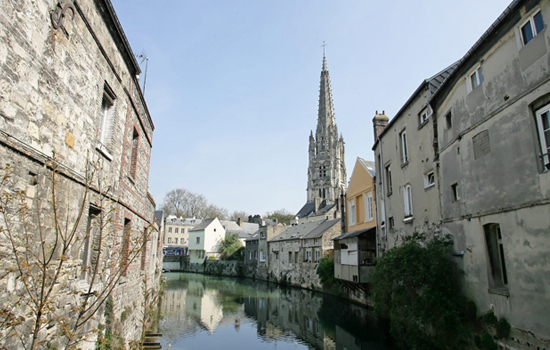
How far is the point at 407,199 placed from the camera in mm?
13812

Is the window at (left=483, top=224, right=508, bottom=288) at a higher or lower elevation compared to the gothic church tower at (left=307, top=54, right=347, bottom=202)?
lower

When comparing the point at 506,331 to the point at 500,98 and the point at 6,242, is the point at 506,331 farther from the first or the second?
the point at 6,242

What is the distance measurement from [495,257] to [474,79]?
4564 mm

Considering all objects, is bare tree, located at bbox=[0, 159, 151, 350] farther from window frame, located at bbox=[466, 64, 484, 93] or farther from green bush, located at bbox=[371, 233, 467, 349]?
window frame, located at bbox=[466, 64, 484, 93]

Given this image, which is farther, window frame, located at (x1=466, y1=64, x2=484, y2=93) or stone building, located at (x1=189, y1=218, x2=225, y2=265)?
stone building, located at (x1=189, y1=218, x2=225, y2=265)

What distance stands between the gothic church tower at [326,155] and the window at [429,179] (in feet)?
228

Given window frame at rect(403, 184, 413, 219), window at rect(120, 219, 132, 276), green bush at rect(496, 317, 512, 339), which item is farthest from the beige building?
window at rect(120, 219, 132, 276)

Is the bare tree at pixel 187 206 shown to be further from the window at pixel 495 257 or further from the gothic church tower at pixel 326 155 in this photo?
the window at pixel 495 257

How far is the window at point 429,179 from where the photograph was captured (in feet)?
38.6

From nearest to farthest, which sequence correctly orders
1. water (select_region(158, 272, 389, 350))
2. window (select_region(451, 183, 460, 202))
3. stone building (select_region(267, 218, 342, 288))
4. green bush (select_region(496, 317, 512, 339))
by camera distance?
green bush (select_region(496, 317, 512, 339)), window (select_region(451, 183, 460, 202)), water (select_region(158, 272, 389, 350)), stone building (select_region(267, 218, 342, 288))

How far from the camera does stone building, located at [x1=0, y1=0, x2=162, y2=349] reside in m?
4.31

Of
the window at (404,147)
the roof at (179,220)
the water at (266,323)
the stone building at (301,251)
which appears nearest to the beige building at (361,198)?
the window at (404,147)

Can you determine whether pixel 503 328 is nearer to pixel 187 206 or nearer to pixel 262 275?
pixel 262 275

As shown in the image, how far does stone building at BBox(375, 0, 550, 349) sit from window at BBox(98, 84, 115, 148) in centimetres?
873
